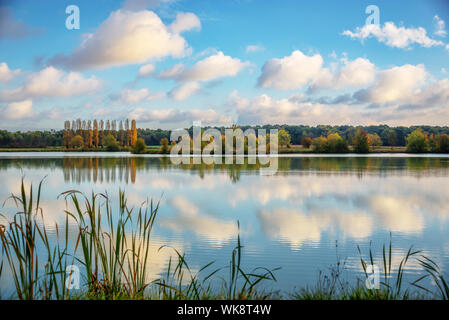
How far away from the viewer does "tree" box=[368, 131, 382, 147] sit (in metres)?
54.1

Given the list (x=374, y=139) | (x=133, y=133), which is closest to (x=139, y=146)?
(x=133, y=133)

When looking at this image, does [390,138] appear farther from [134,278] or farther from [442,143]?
[134,278]

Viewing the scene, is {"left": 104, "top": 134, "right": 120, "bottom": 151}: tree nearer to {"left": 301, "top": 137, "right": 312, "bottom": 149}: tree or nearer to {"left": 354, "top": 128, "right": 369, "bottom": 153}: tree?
{"left": 301, "top": 137, "right": 312, "bottom": 149}: tree

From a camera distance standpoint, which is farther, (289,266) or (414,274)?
(289,266)

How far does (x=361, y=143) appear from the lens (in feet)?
164

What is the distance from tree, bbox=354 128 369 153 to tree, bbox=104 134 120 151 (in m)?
32.9

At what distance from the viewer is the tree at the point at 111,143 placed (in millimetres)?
52219

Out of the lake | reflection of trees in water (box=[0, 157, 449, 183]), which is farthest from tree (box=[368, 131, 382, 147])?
the lake

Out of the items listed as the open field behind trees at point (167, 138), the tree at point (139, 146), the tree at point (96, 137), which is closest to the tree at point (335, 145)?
the open field behind trees at point (167, 138)
